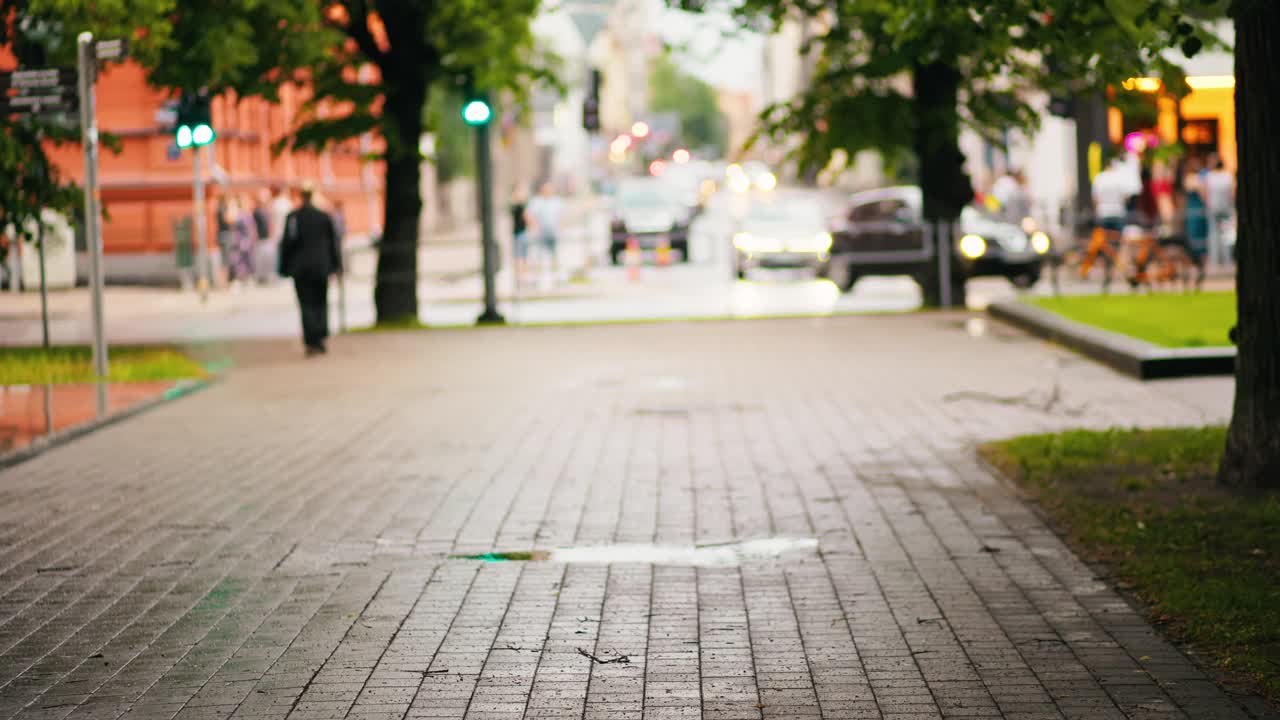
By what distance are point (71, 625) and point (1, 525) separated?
8.29 ft

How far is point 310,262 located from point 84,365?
2542 mm

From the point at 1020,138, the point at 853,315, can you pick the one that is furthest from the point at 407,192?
the point at 1020,138

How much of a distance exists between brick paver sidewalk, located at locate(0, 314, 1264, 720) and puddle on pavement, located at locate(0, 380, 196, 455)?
0.37 m

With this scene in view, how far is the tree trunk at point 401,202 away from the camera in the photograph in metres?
24.5

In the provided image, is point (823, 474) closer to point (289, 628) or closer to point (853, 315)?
point (289, 628)

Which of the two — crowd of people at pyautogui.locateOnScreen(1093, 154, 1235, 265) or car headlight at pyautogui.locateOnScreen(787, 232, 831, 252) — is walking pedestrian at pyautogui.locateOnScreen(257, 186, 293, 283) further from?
crowd of people at pyautogui.locateOnScreen(1093, 154, 1235, 265)

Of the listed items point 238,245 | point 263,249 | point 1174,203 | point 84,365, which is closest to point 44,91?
point 84,365

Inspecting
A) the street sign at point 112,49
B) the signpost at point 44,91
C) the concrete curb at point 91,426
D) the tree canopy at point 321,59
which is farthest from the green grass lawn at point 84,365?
the street sign at point 112,49

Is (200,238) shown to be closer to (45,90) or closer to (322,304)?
(322,304)

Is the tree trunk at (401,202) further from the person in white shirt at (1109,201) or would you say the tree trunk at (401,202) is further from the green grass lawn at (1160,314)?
the person in white shirt at (1109,201)

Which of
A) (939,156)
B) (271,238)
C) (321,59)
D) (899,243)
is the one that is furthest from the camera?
(271,238)

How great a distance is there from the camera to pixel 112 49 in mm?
14633

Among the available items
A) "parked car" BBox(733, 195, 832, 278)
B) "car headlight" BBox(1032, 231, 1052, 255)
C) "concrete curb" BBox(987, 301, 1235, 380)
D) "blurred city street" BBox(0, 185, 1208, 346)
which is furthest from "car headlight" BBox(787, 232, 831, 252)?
"concrete curb" BBox(987, 301, 1235, 380)

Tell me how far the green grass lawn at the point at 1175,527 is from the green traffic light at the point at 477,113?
1336 centimetres
